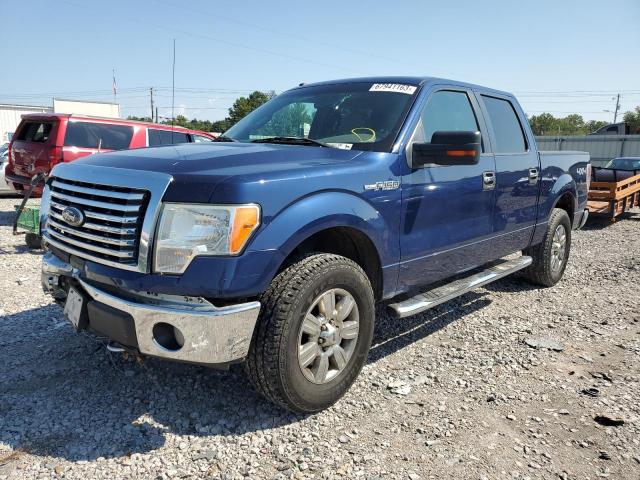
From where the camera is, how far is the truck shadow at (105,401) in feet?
8.31

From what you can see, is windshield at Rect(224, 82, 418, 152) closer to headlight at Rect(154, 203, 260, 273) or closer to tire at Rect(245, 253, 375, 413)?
tire at Rect(245, 253, 375, 413)

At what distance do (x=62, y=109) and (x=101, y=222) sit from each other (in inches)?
1335

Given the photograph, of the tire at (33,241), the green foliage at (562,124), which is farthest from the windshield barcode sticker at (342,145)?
the green foliage at (562,124)

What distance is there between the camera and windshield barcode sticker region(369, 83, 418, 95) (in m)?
3.55

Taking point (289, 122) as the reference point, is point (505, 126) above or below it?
above

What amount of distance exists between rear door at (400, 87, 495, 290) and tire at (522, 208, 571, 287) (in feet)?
4.53

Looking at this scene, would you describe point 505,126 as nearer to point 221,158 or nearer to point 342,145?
point 342,145

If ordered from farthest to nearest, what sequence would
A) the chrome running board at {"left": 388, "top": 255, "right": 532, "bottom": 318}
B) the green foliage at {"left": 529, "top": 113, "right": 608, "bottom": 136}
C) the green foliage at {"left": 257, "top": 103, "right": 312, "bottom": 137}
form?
the green foliage at {"left": 529, "top": 113, "right": 608, "bottom": 136} → the green foliage at {"left": 257, "top": 103, "right": 312, "bottom": 137} → the chrome running board at {"left": 388, "top": 255, "right": 532, "bottom": 318}

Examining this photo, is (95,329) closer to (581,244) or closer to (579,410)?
(579,410)

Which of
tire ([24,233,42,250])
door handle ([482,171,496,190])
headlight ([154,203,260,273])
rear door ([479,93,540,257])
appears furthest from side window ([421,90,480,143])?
tire ([24,233,42,250])

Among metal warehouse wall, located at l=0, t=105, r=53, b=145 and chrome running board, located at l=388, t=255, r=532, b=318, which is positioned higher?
metal warehouse wall, located at l=0, t=105, r=53, b=145

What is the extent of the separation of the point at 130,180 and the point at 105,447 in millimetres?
1314

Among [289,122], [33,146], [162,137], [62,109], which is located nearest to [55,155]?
[33,146]

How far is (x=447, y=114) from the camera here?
3791 mm
